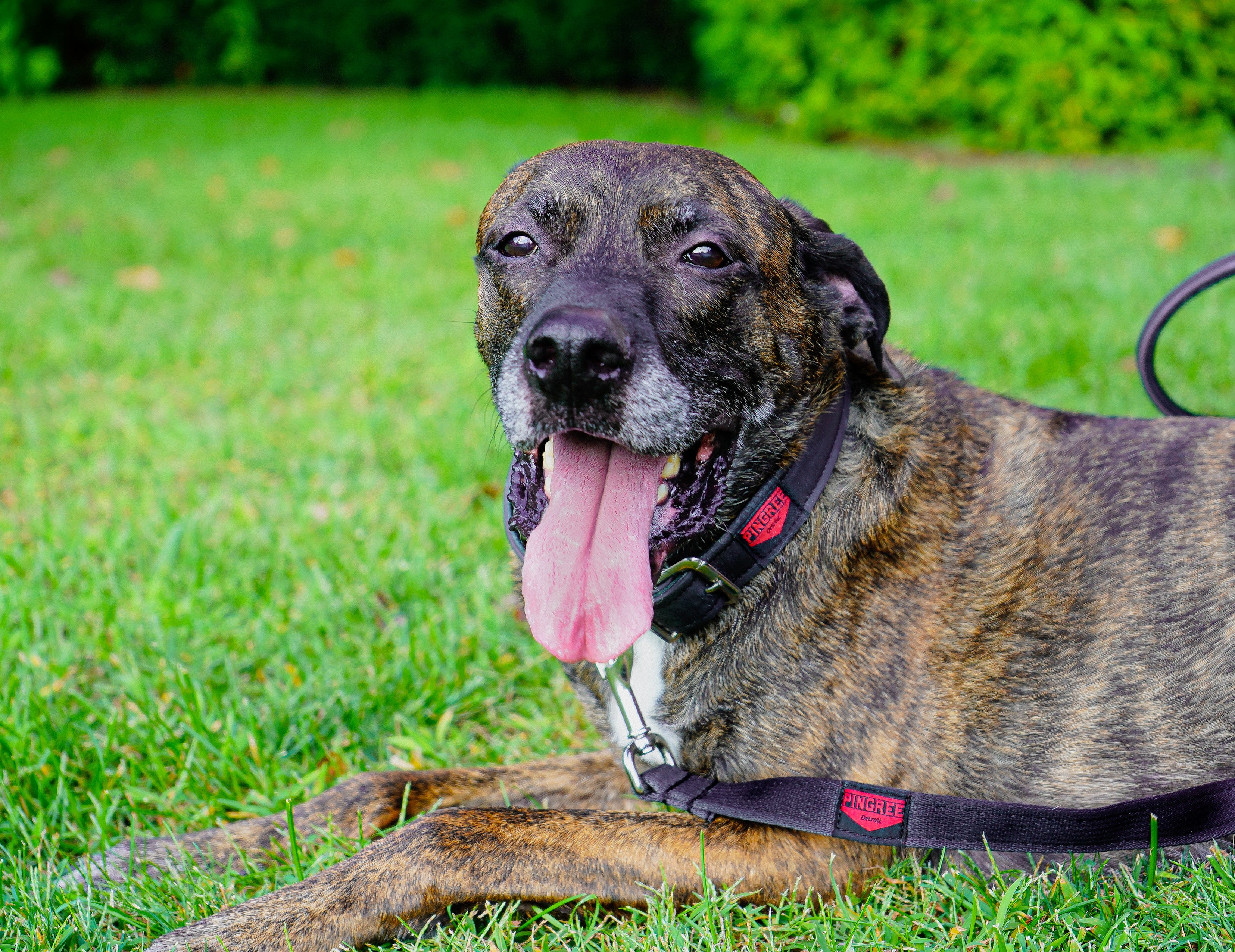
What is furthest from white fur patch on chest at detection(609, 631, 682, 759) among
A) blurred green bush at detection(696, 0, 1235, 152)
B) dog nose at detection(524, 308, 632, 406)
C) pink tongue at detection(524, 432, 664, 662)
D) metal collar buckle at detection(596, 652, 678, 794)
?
blurred green bush at detection(696, 0, 1235, 152)

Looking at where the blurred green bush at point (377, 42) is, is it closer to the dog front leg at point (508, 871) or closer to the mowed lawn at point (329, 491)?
the mowed lawn at point (329, 491)

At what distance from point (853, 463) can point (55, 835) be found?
2.21m

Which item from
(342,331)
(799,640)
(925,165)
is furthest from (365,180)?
(799,640)

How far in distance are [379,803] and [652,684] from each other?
2.51 feet

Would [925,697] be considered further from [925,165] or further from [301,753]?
[925,165]

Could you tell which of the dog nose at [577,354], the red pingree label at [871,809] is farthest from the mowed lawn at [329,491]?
the dog nose at [577,354]

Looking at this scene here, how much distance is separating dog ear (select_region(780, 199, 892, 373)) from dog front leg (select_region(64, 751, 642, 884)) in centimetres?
132

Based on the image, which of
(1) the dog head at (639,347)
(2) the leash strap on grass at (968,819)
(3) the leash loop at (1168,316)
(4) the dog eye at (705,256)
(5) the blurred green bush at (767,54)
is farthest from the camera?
(5) the blurred green bush at (767,54)

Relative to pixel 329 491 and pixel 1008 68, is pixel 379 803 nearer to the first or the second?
pixel 329 491

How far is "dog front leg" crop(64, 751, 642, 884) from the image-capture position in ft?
7.91

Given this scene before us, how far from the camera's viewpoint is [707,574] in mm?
2275

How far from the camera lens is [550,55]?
19734mm

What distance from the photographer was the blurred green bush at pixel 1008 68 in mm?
9781

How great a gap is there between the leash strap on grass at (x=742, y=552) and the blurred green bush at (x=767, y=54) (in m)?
9.44
